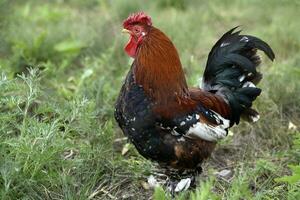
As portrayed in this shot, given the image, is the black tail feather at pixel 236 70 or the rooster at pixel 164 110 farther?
the black tail feather at pixel 236 70

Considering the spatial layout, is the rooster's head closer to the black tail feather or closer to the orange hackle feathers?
the orange hackle feathers

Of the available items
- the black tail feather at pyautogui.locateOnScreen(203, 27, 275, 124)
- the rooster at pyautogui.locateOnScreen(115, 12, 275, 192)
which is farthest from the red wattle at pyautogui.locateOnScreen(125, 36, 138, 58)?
the black tail feather at pyautogui.locateOnScreen(203, 27, 275, 124)

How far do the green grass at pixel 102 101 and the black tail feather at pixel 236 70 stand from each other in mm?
494

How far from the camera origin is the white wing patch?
10.4 ft

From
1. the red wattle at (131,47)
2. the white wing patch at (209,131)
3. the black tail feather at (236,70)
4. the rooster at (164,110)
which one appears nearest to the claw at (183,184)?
the rooster at (164,110)

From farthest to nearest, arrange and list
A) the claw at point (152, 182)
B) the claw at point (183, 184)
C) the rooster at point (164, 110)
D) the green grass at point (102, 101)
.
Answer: the claw at point (152, 182), the claw at point (183, 184), the rooster at point (164, 110), the green grass at point (102, 101)

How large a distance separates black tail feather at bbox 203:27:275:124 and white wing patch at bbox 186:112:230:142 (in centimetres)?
21

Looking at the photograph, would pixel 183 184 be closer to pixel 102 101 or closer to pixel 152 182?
pixel 152 182

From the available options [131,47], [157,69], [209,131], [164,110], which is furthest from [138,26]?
[209,131]

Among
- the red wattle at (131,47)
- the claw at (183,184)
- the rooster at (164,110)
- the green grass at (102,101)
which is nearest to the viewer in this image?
the green grass at (102,101)

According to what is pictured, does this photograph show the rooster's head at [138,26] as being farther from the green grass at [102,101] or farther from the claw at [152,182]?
the claw at [152,182]

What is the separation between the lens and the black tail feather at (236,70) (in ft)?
11.6

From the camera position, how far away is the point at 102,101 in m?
4.32

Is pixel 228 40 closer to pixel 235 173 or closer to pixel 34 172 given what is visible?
pixel 235 173
